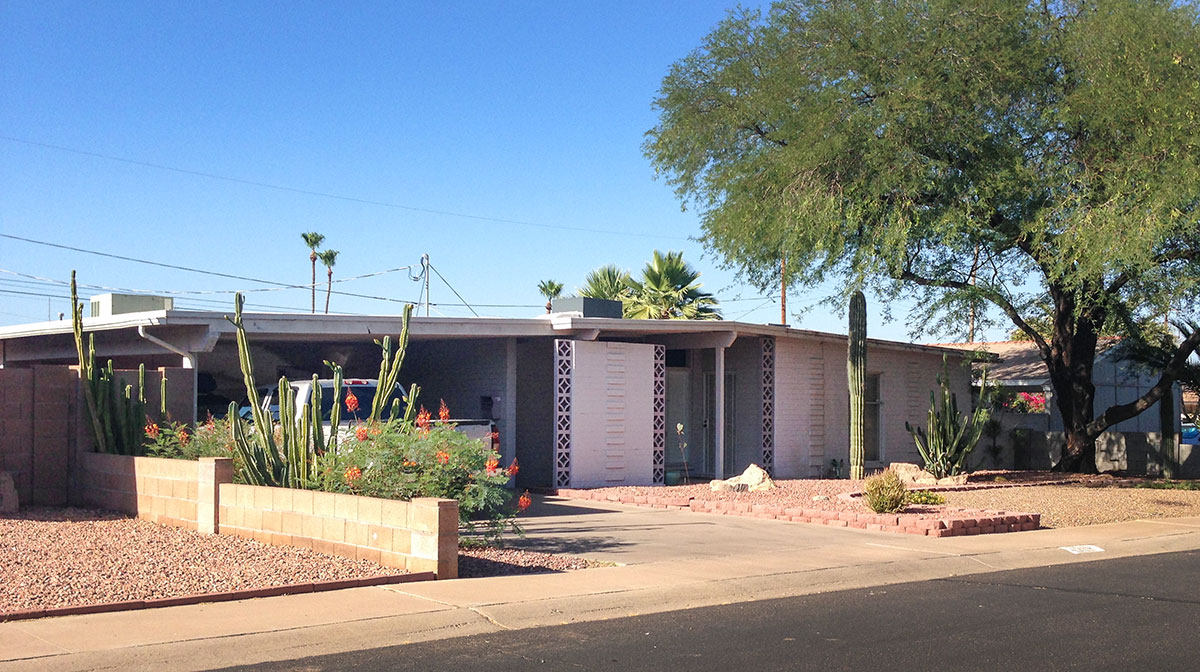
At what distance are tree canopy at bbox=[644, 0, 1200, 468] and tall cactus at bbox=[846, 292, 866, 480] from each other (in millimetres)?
659

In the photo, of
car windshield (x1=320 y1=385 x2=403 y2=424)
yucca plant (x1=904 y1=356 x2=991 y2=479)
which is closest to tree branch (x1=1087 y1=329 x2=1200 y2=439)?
yucca plant (x1=904 y1=356 x2=991 y2=479)

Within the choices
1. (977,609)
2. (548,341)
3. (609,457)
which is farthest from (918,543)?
(548,341)

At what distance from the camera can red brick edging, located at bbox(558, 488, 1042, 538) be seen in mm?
14680

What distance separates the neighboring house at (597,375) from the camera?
60.5 feet

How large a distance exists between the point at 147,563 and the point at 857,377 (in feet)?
41.6

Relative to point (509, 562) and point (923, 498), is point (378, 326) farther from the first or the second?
point (923, 498)

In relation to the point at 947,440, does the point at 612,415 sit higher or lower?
higher

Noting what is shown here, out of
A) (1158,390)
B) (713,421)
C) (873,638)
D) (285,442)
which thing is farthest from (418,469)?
(1158,390)

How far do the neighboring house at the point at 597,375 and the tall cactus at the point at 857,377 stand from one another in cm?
210

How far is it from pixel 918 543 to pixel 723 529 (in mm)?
2421

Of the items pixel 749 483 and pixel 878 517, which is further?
pixel 749 483

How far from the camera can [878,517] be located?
591 inches

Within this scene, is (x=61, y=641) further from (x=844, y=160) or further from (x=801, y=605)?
(x=844, y=160)

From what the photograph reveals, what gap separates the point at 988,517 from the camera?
1527 centimetres
